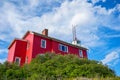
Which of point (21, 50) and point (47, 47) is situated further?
point (47, 47)

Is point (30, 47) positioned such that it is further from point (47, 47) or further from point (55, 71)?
point (55, 71)

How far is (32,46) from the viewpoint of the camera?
32.0 m

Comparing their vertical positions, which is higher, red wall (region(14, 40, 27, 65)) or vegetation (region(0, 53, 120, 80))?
red wall (region(14, 40, 27, 65))

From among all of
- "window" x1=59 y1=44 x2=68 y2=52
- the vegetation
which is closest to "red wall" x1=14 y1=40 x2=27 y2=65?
"window" x1=59 y1=44 x2=68 y2=52

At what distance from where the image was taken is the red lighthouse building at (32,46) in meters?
32.3

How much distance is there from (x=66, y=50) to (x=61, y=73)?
17629 mm

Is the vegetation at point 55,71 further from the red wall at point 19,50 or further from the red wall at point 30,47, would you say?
the red wall at point 19,50

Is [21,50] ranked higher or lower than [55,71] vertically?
higher

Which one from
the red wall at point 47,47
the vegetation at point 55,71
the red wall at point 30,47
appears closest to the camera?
the vegetation at point 55,71

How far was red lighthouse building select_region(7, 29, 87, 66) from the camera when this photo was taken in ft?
106

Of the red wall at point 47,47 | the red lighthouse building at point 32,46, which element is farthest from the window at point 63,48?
the red wall at point 47,47

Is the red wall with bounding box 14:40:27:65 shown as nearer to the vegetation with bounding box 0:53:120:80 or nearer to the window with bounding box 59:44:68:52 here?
the window with bounding box 59:44:68:52

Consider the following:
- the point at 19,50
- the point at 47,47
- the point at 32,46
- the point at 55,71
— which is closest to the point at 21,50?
the point at 19,50

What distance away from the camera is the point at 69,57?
2711cm
